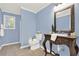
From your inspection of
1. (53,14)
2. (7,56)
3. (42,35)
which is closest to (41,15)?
(53,14)

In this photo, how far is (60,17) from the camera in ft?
5.51

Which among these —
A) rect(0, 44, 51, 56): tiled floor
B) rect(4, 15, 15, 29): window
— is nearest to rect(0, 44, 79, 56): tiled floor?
rect(0, 44, 51, 56): tiled floor

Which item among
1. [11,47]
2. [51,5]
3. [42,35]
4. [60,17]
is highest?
[51,5]

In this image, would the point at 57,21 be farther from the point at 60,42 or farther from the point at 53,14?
the point at 60,42

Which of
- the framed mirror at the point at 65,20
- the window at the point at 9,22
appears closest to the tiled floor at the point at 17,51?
the window at the point at 9,22

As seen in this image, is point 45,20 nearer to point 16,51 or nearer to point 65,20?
point 65,20

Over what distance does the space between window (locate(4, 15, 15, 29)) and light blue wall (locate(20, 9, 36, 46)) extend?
124 mm

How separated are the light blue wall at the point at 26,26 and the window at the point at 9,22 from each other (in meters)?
0.12

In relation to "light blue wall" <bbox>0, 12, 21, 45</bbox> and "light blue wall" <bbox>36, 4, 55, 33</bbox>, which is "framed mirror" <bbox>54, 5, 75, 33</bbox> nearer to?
"light blue wall" <bbox>36, 4, 55, 33</bbox>

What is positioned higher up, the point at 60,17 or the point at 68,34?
the point at 60,17

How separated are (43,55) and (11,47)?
45 cm

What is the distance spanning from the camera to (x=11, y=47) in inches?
64.9

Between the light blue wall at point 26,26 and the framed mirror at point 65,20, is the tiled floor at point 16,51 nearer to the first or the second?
the light blue wall at point 26,26

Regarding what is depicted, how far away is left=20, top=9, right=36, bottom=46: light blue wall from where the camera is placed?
167 centimetres
